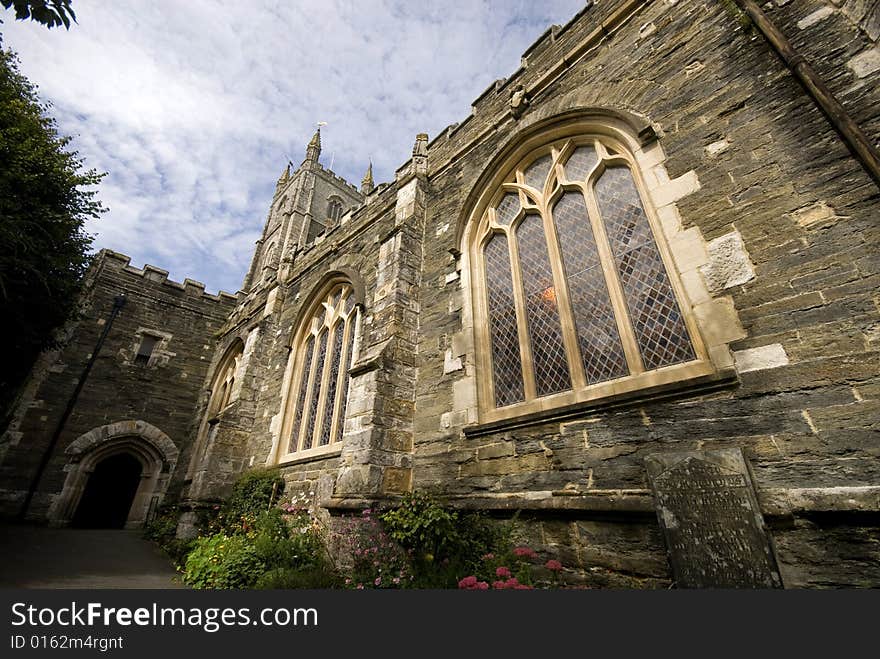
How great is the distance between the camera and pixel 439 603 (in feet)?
6.63

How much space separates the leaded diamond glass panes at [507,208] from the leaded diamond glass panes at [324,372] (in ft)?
12.4

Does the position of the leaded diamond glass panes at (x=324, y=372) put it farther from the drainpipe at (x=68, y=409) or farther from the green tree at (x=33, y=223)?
the drainpipe at (x=68, y=409)

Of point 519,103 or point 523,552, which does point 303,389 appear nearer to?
point 523,552

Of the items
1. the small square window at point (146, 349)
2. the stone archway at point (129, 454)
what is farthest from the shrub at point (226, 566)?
the small square window at point (146, 349)

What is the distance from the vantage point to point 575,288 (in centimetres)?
445

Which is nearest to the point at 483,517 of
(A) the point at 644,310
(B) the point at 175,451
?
(A) the point at 644,310

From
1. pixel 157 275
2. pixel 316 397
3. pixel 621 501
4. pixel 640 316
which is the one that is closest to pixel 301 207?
pixel 157 275

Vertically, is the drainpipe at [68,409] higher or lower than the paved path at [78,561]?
higher

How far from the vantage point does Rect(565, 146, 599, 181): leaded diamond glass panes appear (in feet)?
16.1

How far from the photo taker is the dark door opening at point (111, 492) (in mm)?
11570

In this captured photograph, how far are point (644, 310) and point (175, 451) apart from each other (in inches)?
584

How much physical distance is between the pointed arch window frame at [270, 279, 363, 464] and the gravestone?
17.0 feet

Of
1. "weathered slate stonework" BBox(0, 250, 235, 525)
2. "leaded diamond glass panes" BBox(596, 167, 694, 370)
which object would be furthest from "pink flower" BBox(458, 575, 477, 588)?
"weathered slate stonework" BBox(0, 250, 235, 525)

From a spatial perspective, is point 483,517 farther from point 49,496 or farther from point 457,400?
point 49,496
